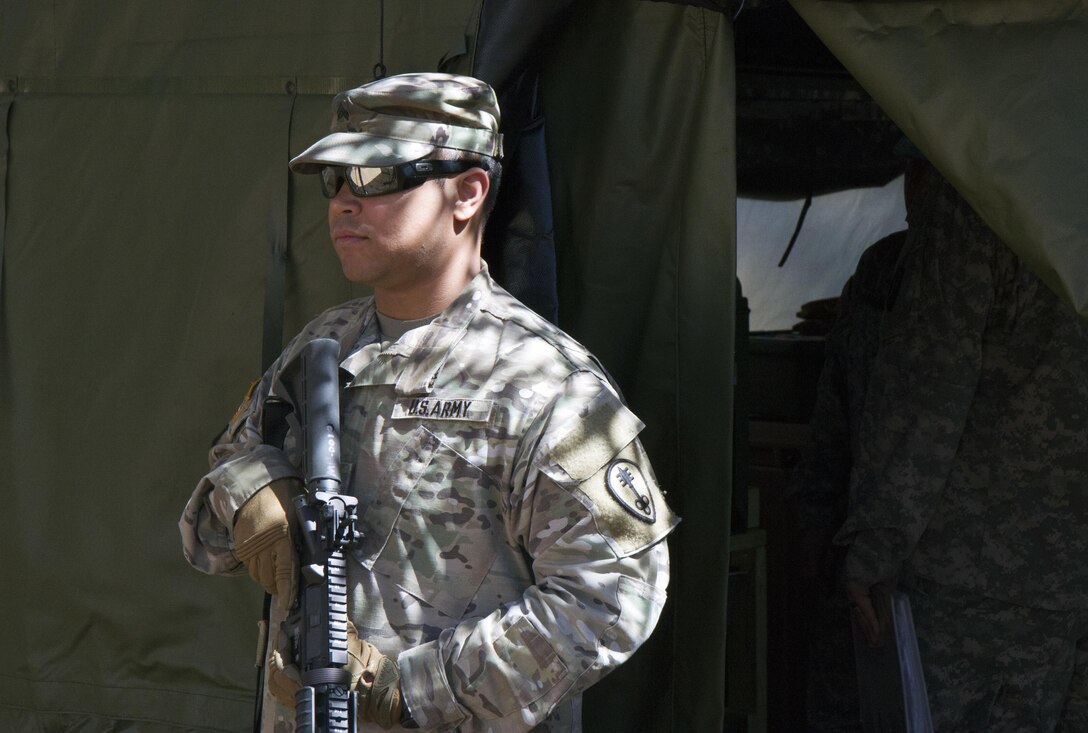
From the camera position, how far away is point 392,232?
211cm

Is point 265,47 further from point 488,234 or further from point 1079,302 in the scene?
point 1079,302

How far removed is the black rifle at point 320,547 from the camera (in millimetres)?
1841

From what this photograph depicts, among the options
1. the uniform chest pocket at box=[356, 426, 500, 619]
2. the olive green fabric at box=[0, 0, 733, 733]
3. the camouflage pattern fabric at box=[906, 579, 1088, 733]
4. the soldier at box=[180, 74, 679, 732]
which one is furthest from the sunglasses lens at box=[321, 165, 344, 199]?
the camouflage pattern fabric at box=[906, 579, 1088, 733]

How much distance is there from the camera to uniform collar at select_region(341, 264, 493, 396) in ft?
6.95

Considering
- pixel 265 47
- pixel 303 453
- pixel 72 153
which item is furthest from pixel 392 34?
pixel 303 453

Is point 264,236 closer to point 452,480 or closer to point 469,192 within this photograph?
point 469,192

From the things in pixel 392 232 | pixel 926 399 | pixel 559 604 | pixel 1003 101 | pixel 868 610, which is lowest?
pixel 868 610

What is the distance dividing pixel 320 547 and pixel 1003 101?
136 cm

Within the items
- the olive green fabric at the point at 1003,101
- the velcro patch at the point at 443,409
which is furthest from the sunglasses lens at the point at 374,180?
the olive green fabric at the point at 1003,101

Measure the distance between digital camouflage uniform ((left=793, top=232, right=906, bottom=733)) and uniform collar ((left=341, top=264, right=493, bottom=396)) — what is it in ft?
6.71

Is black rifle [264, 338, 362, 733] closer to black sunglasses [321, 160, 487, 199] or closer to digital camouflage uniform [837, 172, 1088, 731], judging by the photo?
black sunglasses [321, 160, 487, 199]

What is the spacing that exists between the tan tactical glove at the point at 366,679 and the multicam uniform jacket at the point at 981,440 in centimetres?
152

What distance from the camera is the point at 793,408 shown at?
15.5 ft

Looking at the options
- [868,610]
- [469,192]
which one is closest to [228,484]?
[469,192]
